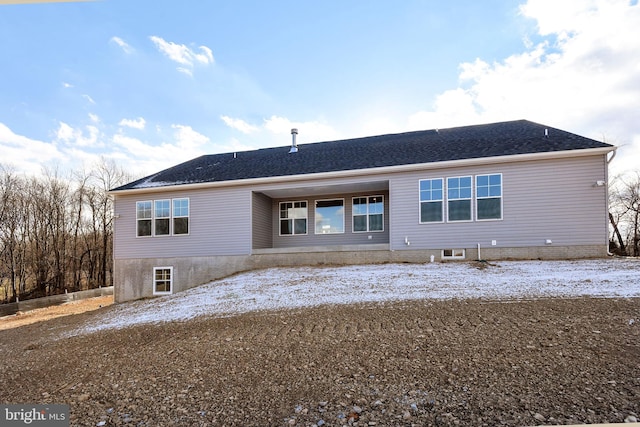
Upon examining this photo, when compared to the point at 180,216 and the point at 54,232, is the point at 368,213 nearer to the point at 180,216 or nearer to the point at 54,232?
the point at 180,216

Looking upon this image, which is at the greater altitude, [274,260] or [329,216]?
[329,216]

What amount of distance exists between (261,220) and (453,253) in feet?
23.4

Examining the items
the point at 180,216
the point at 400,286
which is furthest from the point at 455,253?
the point at 180,216

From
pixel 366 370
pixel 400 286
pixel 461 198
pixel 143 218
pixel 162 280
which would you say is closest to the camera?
pixel 366 370

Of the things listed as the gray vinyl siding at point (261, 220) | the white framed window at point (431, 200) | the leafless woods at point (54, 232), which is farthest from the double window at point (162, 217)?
the leafless woods at point (54, 232)

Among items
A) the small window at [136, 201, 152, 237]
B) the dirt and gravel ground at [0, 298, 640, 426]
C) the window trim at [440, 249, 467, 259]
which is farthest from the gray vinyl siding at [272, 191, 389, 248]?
the dirt and gravel ground at [0, 298, 640, 426]

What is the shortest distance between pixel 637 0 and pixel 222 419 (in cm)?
735

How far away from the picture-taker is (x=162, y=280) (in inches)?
500

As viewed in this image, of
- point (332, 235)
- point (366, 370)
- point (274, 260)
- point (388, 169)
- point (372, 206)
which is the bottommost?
point (366, 370)

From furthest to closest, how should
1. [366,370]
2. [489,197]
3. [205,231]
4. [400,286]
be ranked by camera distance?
1. [205,231]
2. [489,197]
3. [400,286]
4. [366,370]

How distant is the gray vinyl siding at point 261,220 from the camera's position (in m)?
12.4

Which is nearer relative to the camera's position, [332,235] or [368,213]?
[368,213]

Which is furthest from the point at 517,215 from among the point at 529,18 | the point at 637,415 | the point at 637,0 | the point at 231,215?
the point at 231,215

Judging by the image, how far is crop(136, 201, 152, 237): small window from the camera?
42.8 ft
